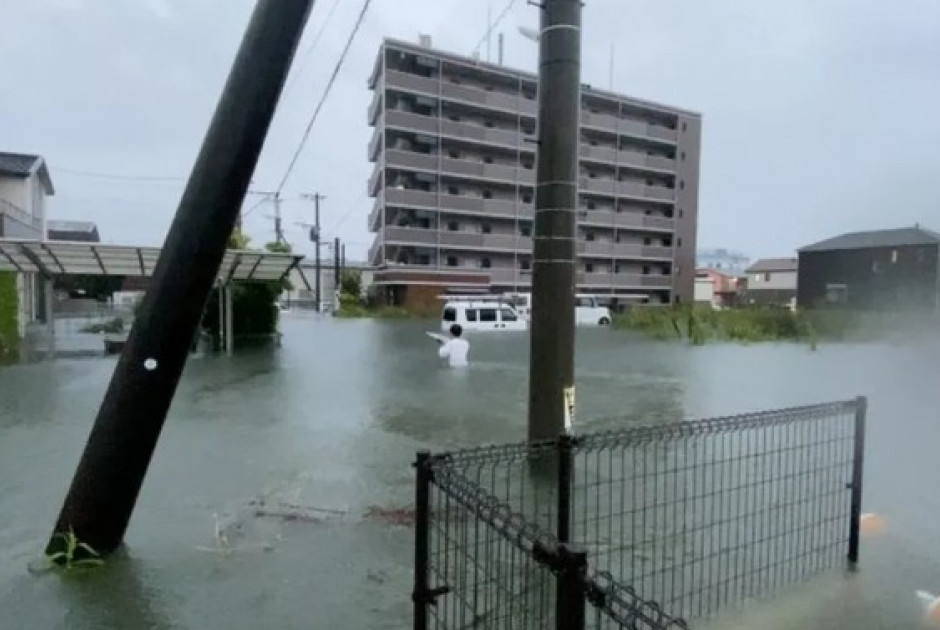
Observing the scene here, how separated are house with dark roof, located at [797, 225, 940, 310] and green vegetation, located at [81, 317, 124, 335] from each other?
2663 centimetres

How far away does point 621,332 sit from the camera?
22.1 m

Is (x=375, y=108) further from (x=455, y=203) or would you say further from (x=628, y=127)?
(x=628, y=127)

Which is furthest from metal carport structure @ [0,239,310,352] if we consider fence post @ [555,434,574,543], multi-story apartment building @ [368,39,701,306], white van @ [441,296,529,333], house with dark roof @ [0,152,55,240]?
multi-story apartment building @ [368,39,701,306]

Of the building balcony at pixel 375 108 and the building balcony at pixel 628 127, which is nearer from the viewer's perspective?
the building balcony at pixel 375 108

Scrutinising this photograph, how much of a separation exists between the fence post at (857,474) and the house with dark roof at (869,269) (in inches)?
1002

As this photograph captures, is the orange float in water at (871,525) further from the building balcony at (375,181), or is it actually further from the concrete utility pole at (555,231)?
the building balcony at (375,181)

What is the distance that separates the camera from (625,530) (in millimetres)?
3504

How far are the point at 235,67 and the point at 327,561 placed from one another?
228 centimetres

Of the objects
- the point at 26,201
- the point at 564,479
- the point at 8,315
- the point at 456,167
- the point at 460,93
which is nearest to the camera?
the point at 564,479

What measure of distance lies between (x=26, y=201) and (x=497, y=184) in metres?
22.6

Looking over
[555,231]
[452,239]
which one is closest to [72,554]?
[555,231]

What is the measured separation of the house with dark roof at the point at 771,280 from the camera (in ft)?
154

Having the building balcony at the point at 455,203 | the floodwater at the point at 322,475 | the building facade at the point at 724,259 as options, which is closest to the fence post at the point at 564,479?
the floodwater at the point at 322,475

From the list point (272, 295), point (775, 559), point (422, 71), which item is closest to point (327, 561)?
point (775, 559)
